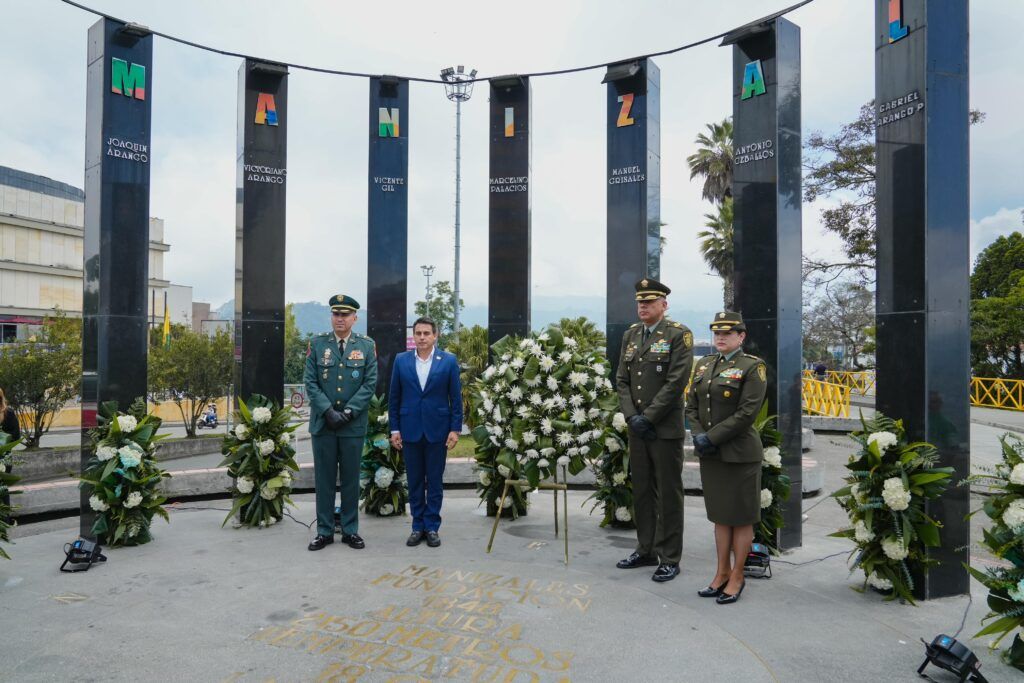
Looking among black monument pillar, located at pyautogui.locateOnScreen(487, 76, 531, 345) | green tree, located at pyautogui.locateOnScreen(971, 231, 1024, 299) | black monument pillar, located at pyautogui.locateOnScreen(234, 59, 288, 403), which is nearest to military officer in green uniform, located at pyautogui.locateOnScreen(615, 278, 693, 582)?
black monument pillar, located at pyautogui.locateOnScreen(487, 76, 531, 345)

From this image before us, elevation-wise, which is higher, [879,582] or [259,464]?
[259,464]

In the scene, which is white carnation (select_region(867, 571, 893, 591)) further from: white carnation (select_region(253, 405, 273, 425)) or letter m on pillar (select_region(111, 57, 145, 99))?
letter m on pillar (select_region(111, 57, 145, 99))

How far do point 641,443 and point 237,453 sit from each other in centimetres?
424

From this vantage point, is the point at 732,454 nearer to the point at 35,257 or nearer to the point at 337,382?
the point at 337,382

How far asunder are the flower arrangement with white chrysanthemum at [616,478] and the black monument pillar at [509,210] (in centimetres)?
268

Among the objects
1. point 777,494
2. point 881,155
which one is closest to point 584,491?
point 777,494

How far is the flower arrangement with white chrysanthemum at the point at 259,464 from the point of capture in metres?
6.45

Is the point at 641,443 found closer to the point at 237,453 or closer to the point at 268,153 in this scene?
the point at 237,453

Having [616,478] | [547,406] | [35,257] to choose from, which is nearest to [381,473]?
[547,406]

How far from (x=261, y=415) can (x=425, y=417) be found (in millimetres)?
1934

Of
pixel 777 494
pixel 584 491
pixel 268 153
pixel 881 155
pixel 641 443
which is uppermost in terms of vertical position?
pixel 268 153

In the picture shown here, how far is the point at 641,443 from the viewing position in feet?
17.3

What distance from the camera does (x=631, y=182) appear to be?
7.98 m

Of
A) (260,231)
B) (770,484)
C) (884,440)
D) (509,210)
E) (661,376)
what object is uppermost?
(509,210)
